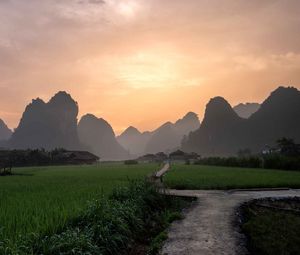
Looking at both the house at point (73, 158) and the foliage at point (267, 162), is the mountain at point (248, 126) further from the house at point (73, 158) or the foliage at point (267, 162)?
the foliage at point (267, 162)

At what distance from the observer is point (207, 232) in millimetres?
8859

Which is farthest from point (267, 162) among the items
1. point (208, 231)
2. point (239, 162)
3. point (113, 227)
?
point (113, 227)

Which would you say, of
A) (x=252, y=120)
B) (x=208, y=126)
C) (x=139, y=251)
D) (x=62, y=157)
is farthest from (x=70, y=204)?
(x=208, y=126)

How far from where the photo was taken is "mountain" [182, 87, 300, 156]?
440 ft

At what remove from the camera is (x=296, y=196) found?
48.8ft

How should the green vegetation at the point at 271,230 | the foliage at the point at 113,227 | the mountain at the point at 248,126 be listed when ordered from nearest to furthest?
the foliage at the point at 113,227 → the green vegetation at the point at 271,230 → the mountain at the point at 248,126

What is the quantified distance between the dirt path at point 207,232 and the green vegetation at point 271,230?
1.22 feet

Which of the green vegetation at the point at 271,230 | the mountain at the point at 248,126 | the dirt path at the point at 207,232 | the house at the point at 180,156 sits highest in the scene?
the mountain at the point at 248,126

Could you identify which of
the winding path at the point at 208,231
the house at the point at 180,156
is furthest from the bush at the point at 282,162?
the house at the point at 180,156

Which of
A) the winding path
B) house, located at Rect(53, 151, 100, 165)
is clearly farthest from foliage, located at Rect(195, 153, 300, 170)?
house, located at Rect(53, 151, 100, 165)

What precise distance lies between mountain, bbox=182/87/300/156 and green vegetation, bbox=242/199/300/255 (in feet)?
384

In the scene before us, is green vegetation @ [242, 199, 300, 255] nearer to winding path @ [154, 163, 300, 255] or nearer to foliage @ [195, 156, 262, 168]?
winding path @ [154, 163, 300, 255]

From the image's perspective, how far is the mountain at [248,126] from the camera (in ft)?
440

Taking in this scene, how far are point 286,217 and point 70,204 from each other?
6378mm
